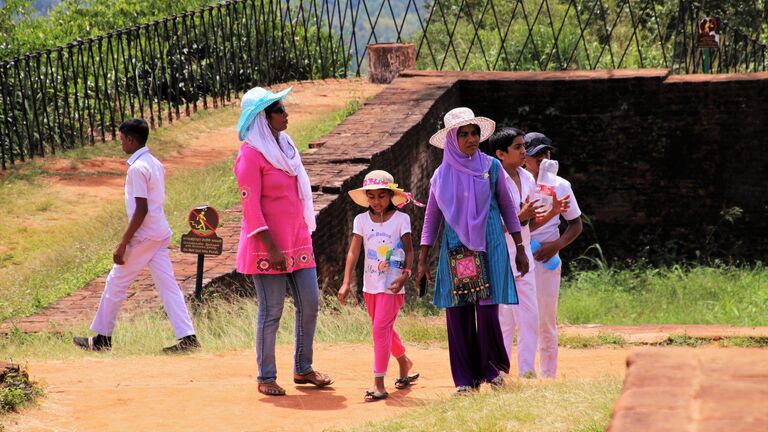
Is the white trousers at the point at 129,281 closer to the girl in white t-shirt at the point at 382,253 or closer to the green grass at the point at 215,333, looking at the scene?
the green grass at the point at 215,333

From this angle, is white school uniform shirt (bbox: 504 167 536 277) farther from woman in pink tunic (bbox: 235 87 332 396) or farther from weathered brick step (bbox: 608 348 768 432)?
weathered brick step (bbox: 608 348 768 432)

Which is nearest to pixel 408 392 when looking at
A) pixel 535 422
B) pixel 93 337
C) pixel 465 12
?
pixel 535 422

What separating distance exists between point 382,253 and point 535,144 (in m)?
→ 1.27

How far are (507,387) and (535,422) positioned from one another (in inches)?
36.8

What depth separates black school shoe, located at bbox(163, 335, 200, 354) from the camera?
26.4 feet

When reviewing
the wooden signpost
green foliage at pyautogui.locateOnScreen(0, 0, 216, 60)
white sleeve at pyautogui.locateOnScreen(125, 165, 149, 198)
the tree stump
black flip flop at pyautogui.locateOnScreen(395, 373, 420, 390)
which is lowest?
black flip flop at pyautogui.locateOnScreen(395, 373, 420, 390)

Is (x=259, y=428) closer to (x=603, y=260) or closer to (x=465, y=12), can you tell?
(x=603, y=260)

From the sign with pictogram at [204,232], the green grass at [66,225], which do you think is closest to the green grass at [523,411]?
the sign with pictogram at [204,232]

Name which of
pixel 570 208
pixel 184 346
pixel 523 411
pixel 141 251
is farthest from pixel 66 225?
pixel 523 411

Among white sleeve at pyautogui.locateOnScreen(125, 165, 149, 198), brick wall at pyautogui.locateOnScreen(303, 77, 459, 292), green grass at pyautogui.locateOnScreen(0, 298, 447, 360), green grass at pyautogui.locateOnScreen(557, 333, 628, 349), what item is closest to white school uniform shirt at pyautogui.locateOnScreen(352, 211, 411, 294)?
green grass at pyautogui.locateOnScreen(0, 298, 447, 360)

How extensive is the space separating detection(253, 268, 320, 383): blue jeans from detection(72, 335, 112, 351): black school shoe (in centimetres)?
162

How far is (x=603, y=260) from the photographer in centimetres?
1417

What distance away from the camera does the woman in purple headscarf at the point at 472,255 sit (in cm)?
658

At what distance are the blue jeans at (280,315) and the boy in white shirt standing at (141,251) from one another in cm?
133
